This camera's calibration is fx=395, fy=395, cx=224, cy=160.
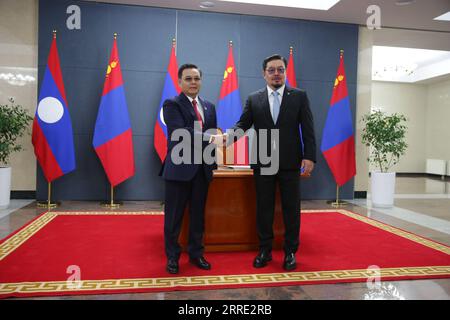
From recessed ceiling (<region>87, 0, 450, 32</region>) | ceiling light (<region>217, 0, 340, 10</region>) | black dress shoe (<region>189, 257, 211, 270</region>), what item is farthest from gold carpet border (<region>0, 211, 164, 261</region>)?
ceiling light (<region>217, 0, 340, 10</region>)

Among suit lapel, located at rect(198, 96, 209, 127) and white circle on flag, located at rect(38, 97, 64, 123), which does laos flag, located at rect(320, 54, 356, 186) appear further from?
white circle on flag, located at rect(38, 97, 64, 123)

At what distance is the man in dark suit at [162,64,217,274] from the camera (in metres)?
2.81

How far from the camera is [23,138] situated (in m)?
5.89

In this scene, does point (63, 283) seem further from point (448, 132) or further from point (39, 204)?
point (448, 132)

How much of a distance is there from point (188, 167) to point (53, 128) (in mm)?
3302

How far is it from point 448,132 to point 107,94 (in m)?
9.93

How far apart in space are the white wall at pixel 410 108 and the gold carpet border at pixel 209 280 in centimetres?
993

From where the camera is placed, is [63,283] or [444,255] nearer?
[63,283]

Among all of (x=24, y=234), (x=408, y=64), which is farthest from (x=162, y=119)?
(x=408, y=64)

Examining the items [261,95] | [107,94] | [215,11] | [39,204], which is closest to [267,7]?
[215,11]

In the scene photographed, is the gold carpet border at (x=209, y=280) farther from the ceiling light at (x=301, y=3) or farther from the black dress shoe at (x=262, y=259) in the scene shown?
the ceiling light at (x=301, y=3)

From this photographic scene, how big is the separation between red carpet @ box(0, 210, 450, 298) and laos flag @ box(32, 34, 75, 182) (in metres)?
1.07

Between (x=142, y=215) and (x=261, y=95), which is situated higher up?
(x=261, y=95)

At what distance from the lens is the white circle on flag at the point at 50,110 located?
210 inches
